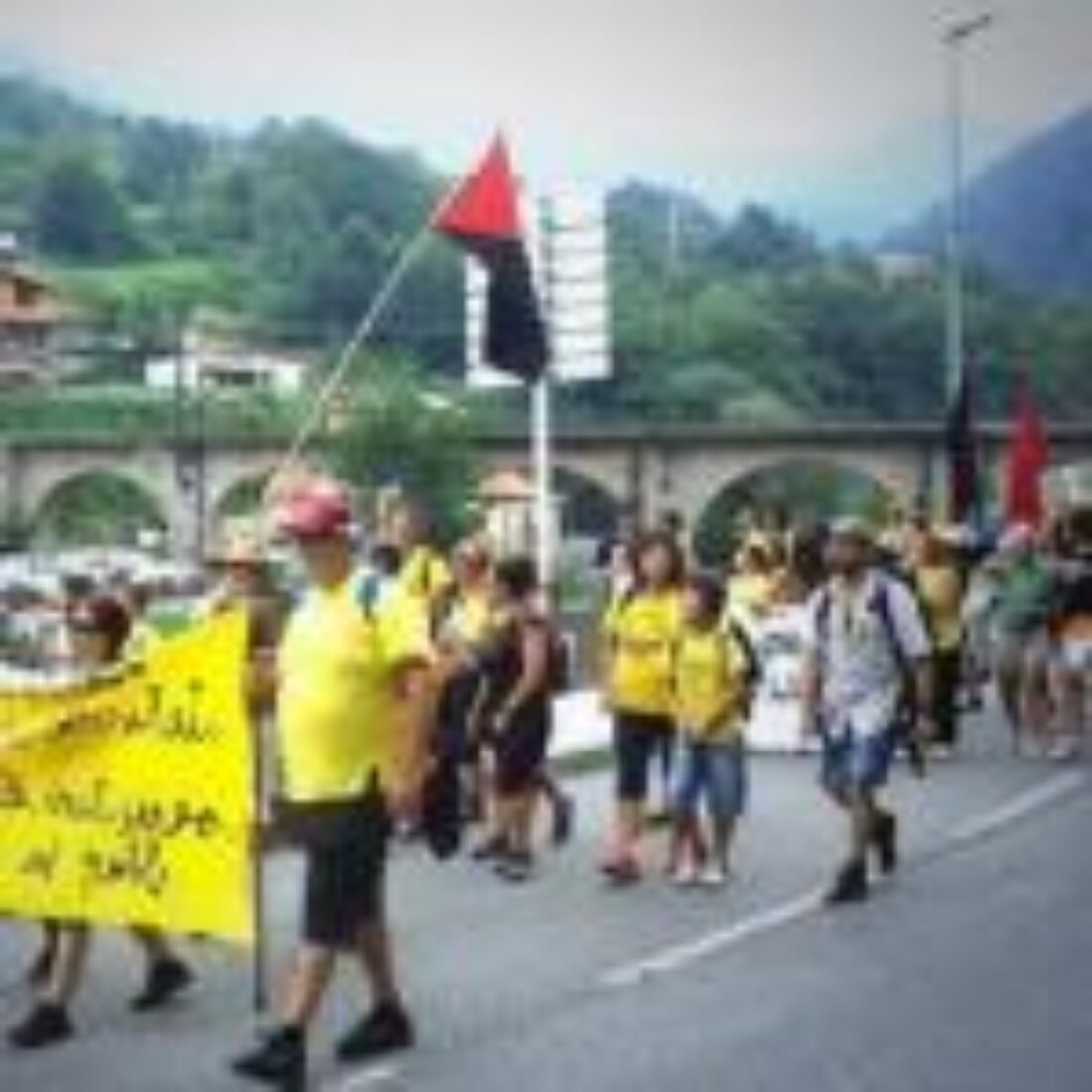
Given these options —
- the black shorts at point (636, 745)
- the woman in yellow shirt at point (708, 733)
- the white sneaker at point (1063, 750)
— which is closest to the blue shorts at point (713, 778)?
the woman in yellow shirt at point (708, 733)

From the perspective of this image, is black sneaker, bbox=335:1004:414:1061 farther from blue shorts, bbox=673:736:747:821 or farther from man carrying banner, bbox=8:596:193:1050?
blue shorts, bbox=673:736:747:821

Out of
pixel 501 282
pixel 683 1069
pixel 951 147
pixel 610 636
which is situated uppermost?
pixel 951 147

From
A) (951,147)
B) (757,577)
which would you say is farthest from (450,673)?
(951,147)

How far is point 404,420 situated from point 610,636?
112059 mm

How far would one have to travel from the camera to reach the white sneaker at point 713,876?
607 inches

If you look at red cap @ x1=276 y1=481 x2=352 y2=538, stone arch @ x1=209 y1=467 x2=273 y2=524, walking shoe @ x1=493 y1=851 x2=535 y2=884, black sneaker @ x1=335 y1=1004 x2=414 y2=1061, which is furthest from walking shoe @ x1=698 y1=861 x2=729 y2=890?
stone arch @ x1=209 y1=467 x2=273 y2=524

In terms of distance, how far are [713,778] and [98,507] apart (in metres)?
119

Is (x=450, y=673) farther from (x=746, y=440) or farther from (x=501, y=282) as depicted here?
(x=746, y=440)

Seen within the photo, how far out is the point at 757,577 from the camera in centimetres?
2536

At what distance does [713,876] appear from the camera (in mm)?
15508

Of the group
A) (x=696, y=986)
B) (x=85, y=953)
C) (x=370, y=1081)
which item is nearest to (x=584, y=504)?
(x=696, y=986)

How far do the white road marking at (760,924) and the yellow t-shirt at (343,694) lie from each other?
2.11 meters

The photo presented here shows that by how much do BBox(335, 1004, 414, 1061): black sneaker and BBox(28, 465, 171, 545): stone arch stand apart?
10673 centimetres

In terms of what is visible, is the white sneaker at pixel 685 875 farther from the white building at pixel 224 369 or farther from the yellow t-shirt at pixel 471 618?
the white building at pixel 224 369
